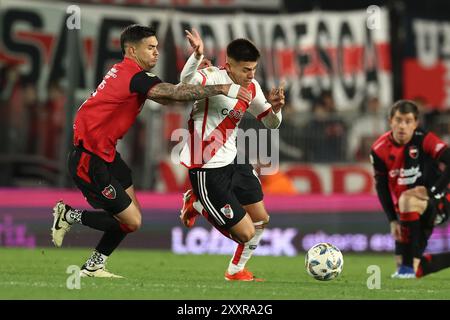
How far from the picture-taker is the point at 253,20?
18.4 meters

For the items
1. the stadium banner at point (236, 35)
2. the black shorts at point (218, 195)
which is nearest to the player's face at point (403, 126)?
the black shorts at point (218, 195)

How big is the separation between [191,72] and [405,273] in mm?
3191

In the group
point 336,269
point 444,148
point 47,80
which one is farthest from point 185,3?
point 336,269

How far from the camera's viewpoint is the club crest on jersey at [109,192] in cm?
964

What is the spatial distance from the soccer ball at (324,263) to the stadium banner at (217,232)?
5.08 metres

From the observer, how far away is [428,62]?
61.6ft

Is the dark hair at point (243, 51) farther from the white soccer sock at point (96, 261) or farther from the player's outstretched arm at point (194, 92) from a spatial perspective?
the white soccer sock at point (96, 261)

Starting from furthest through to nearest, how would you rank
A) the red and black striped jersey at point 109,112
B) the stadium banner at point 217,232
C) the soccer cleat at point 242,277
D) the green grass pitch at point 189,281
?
the stadium banner at point 217,232
the soccer cleat at point 242,277
the red and black striped jersey at point 109,112
the green grass pitch at point 189,281

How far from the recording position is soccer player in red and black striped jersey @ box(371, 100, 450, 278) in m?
11.3

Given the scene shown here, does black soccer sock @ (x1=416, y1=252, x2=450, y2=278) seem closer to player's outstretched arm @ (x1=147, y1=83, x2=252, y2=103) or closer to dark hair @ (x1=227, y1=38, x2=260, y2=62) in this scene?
dark hair @ (x1=227, y1=38, x2=260, y2=62)

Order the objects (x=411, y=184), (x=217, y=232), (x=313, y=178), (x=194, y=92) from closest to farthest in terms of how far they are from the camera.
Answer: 1. (x=194, y=92)
2. (x=411, y=184)
3. (x=217, y=232)
4. (x=313, y=178)

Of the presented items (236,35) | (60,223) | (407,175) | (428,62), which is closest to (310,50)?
(236,35)

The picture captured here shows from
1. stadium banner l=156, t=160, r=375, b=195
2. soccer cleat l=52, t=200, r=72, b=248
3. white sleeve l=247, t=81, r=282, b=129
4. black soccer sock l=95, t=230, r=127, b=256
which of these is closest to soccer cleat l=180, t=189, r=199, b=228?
black soccer sock l=95, t=230, r=127, b=256

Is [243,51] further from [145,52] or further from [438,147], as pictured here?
[438,147]
